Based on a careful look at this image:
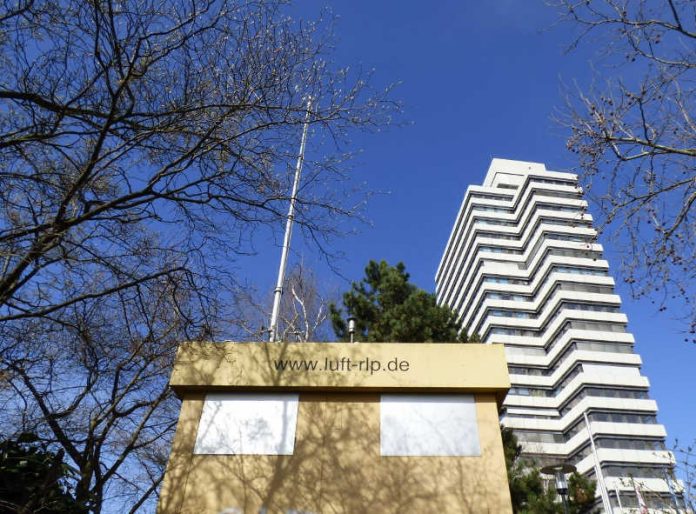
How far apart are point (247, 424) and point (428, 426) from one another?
2819 millimetres

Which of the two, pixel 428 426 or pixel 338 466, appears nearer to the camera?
pixel 338 466

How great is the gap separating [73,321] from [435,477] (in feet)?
18.1

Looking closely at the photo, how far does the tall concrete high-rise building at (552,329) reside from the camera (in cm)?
4809

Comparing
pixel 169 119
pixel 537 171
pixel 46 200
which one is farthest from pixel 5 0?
pixel 537 171

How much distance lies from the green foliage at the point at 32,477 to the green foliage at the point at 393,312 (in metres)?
9.13

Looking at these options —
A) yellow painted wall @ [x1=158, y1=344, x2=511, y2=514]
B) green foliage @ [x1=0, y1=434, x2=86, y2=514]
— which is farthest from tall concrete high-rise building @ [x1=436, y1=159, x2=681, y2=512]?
green foliage @ [x1=0, y1=434, x2=86, y2=514]

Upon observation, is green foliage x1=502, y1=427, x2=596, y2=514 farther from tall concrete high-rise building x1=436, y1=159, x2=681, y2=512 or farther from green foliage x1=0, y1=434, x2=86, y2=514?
tall concrete high-rise building x1=436, y1=159, x2=681, y2=512

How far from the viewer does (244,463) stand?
7449mm

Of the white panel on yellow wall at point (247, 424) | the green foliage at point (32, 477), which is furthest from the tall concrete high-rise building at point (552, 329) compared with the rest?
the green foliage at point (32, 477)

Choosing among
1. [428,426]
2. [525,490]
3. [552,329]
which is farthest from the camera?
[552,329]

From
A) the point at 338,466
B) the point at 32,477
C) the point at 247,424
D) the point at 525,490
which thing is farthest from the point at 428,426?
the point at 525,490

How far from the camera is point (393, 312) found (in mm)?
14805

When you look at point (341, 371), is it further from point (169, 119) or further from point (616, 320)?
point (616, 320)

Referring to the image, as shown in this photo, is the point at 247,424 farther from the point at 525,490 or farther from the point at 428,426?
the point at 525,490
